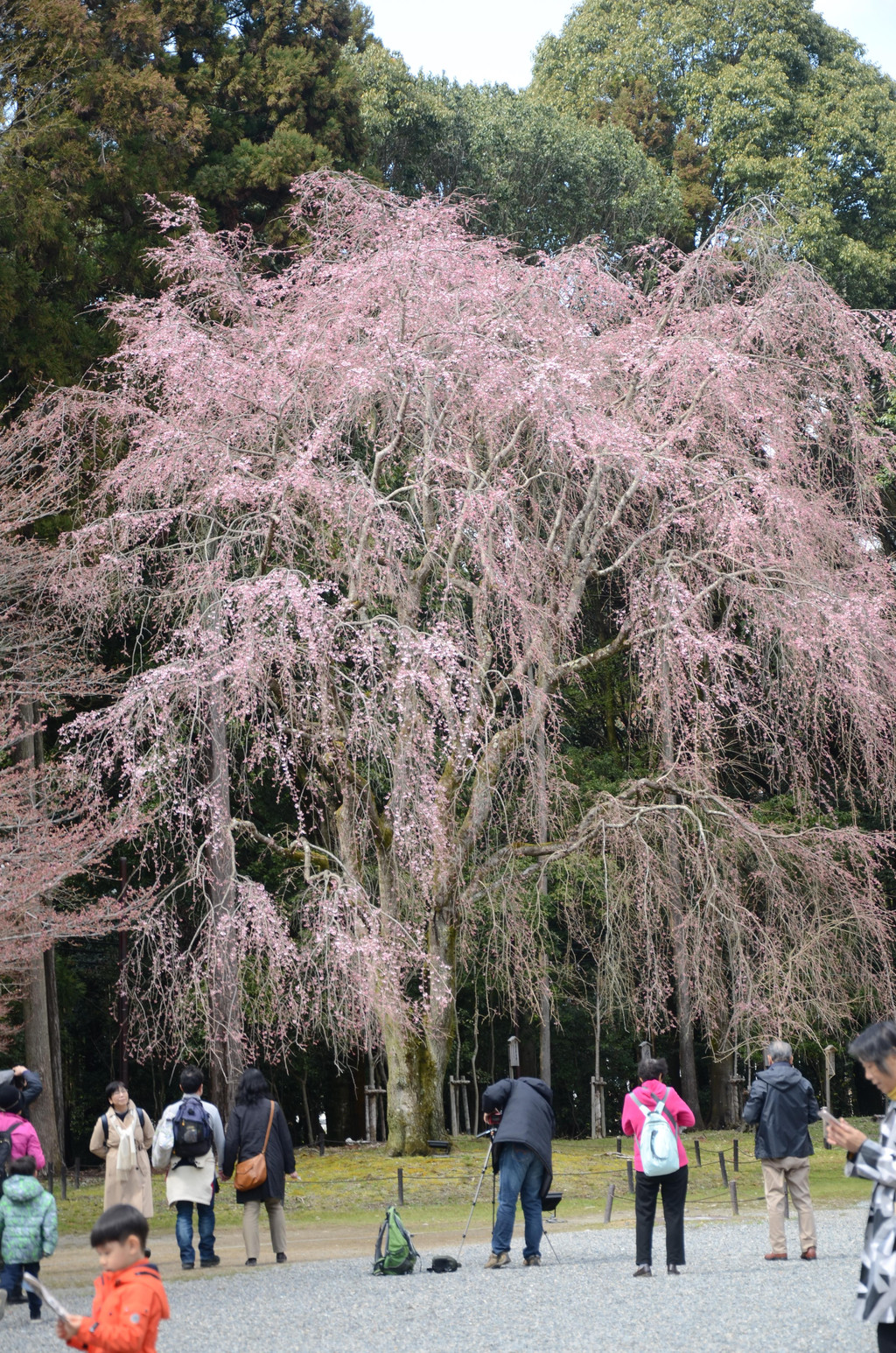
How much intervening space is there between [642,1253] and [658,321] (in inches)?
353

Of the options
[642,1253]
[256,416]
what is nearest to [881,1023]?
[642,1253]

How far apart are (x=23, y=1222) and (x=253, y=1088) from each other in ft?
5.86

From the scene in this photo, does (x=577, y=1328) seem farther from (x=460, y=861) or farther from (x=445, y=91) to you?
(x=445, y=91)

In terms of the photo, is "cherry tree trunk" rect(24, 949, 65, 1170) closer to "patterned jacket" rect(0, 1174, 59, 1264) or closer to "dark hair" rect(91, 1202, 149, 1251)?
"patterned jacket" rect(0, 1174, 59, 1264)

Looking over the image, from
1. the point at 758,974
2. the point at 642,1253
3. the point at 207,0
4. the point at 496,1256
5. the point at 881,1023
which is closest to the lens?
the point at 881,1023

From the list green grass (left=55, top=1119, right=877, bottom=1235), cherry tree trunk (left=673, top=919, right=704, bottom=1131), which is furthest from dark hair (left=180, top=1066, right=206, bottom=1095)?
cherry tree trunk (left=673, top=919, right=704, bottom=1131)

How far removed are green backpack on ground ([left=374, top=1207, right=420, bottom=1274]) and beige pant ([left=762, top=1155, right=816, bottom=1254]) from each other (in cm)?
197

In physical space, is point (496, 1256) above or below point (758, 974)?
below

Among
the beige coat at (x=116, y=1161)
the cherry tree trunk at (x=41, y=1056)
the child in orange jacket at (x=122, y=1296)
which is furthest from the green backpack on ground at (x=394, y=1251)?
the cherry tree trunk at (x=41, y=1056)

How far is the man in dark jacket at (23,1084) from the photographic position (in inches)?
260

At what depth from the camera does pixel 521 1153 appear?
687cm

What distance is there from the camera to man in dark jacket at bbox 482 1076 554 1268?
683 centimetres

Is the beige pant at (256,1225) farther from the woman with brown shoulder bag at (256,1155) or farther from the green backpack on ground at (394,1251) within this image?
the green backpack on ground at (394,1251)

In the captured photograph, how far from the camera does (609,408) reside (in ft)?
40.4
